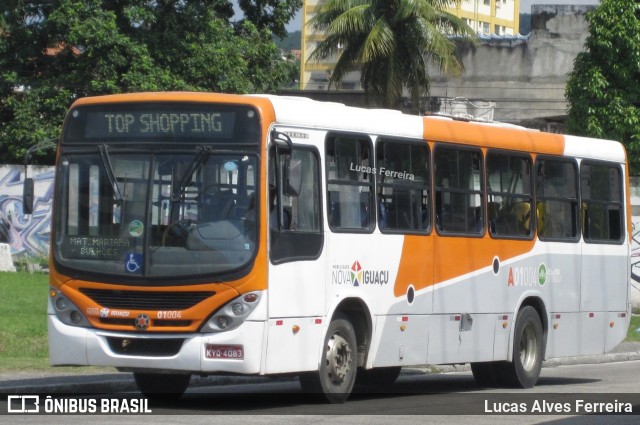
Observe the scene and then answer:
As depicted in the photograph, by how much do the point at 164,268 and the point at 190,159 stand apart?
3.51ft

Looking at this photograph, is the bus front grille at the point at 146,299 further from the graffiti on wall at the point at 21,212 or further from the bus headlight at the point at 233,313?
the graffiti on wall at the point at 21,212

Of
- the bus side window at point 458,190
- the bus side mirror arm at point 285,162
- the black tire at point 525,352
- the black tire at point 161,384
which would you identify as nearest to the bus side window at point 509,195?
the bus side window at point 458,190

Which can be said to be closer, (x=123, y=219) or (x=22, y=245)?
(x=123, y=219)

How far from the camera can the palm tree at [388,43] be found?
41.6m

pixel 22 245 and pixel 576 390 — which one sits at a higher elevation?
pixel 22 245

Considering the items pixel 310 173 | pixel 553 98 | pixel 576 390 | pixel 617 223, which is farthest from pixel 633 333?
pixel 553 98

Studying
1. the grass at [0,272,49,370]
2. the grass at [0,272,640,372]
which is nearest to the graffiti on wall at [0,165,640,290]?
the grass at [0,272,640,372]

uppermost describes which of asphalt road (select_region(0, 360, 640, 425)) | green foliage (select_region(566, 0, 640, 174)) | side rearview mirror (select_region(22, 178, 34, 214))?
green foliage (select_region(566, 0, 640, 174))

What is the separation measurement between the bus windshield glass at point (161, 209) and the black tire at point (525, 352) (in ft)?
18.4

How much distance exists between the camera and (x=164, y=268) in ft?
39.7

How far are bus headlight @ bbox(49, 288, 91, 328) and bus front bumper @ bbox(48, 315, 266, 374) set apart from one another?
2.2 inches

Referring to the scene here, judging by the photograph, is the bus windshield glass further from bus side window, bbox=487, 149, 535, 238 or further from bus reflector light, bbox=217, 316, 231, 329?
bus side window, bbox=487, 149, 535, 238

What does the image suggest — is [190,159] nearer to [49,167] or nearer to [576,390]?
[576,390]

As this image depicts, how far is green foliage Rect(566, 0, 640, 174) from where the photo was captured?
125ft
